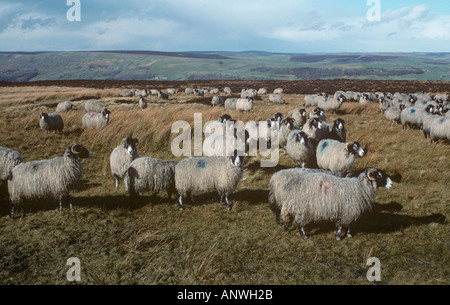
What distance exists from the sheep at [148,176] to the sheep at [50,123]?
873 cm

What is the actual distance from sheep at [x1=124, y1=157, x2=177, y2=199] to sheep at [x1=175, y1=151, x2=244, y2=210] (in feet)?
0.98

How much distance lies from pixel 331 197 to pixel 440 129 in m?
9.32

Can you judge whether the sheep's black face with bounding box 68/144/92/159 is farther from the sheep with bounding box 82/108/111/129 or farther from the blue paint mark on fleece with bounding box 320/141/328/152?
the sheep with bounding box 82/108/111/129

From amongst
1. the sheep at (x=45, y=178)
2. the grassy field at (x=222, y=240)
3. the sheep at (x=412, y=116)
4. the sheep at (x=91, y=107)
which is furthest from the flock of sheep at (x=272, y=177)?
the sheep at (x=91, y=107)

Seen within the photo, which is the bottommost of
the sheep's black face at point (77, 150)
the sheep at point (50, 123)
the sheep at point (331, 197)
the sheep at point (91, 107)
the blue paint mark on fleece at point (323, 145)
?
the sheep at point (331, 197)

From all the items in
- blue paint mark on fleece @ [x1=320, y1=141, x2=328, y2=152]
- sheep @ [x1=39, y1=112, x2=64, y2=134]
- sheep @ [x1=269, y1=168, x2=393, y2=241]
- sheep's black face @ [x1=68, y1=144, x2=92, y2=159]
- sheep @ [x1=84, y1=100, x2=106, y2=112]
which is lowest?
sheep @ [x1=269, y1=168, x2=393, y2=241]

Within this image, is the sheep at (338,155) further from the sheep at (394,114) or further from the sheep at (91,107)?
the sheep at (91,107)

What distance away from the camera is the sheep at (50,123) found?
1284 centimetres

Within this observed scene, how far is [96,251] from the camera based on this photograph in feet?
16.5

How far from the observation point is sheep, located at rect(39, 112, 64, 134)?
12836mm

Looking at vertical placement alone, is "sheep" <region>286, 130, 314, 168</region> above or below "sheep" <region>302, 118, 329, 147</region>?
below

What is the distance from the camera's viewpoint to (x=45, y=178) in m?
6.45

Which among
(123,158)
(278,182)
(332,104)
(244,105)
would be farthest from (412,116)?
(123,158)

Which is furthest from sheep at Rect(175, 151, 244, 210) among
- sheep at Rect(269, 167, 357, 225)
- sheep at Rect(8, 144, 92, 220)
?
sheep at Rect(8, 144, 92, 220)
